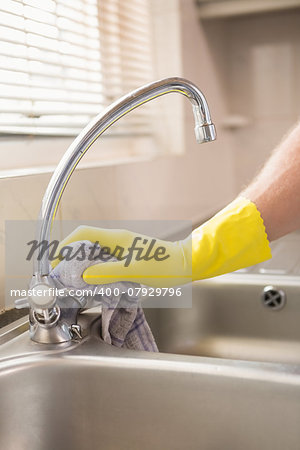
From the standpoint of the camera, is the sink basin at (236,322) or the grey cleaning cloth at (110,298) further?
the sink basin at (236,322)

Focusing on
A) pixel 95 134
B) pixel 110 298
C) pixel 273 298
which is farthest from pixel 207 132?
pixel 273 298

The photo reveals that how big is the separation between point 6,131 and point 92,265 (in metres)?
0.39

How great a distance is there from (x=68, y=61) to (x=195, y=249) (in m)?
0.67

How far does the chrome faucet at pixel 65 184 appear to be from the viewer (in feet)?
2.33

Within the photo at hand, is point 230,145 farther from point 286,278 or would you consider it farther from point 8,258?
point 8,258

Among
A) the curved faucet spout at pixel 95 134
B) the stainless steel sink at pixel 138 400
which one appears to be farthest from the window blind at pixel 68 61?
the stainless steel sink at pixel 138 400

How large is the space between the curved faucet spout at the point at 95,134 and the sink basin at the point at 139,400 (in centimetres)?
12

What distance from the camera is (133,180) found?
138 cm

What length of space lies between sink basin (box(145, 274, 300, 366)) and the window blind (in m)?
0.45

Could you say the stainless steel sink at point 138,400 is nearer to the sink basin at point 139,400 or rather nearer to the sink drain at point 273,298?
the sink basin at point 139,400

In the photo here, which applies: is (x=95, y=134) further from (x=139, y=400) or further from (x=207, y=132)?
(x=139, y=400)

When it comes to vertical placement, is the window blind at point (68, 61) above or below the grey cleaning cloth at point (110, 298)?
above

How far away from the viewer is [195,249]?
2.68 feet

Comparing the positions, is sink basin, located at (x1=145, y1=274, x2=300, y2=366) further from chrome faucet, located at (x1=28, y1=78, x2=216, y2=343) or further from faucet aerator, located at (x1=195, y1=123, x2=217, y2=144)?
faucet aerator, located at (x1=195, y1=123, x2=217, y2=144)
